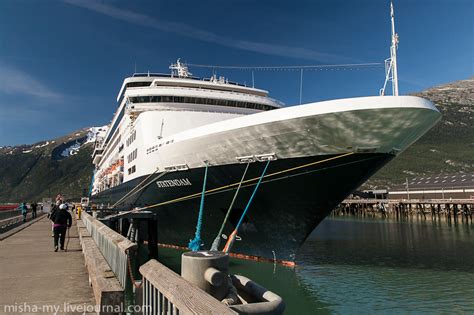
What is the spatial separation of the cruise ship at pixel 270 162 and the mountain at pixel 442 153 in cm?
7614

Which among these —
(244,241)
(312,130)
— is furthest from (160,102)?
(312,130)

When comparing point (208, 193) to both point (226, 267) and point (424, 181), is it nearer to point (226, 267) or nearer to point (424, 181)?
point (226, 267)

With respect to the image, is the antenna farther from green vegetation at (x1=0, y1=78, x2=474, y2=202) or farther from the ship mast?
green vegetation at (x1=0, y1=78, x2=474, y2=202)

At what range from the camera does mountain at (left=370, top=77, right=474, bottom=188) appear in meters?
93.8

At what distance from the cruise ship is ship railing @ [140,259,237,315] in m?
7.86

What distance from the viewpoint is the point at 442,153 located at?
104 metres

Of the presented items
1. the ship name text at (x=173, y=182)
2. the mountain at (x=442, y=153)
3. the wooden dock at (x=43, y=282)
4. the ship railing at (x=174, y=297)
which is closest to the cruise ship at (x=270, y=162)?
the ship name text at (x=173, y=182)

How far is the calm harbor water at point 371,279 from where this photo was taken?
→ 34.6 ft

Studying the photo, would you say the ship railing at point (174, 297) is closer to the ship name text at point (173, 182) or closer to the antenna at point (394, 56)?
the antenna at point (394, 56)

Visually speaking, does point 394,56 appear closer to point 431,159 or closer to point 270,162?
point 270,162

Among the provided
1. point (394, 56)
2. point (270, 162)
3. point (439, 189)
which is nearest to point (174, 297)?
point (270, 162)

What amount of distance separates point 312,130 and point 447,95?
7340 inches

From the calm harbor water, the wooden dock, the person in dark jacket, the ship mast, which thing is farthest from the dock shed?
the wooden dock

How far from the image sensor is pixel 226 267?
3.38 meters
